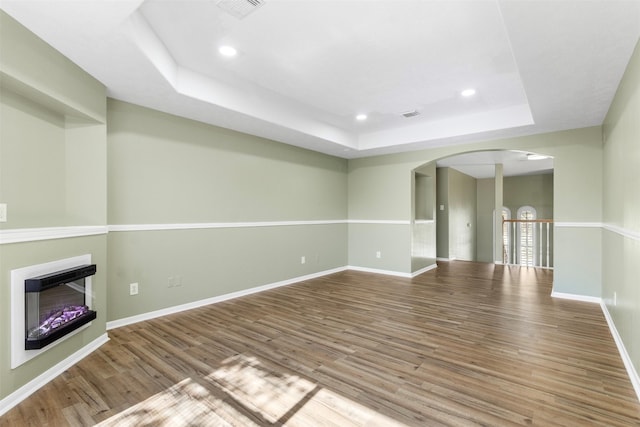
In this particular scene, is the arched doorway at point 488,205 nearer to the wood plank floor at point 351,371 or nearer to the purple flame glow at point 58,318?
the wood plank floor at point 351,371

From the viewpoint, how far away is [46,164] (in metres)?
2.46

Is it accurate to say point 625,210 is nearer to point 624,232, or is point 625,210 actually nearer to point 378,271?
point 624,232

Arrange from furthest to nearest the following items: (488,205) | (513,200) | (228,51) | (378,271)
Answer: (513,200)
(488,205)
(378,271)
(228,51)

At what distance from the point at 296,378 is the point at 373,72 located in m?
2.92

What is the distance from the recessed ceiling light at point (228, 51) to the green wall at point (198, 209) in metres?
1.24

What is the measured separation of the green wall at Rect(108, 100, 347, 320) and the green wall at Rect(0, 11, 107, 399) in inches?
16.8

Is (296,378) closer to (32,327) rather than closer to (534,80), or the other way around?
(32,327)

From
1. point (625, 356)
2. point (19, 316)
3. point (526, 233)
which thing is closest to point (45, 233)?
point (19, 316)

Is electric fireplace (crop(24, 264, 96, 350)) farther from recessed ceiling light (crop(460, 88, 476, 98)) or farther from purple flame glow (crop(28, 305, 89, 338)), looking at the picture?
recessed ceiling light (crop(460, 88, 476, 98))

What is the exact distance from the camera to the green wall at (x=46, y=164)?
1952mm

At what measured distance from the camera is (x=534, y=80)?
273 centimetres

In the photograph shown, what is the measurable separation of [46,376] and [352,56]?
11.5ft

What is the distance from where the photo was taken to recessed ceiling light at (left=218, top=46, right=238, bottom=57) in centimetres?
273

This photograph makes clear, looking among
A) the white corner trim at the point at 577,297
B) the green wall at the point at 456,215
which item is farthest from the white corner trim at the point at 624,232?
the green wall at the point at 456,215
